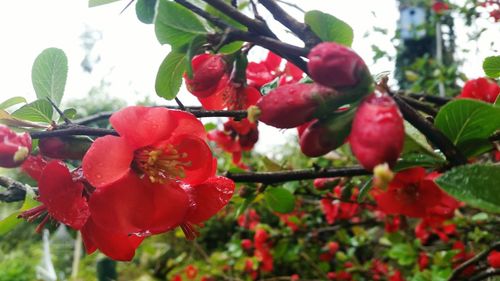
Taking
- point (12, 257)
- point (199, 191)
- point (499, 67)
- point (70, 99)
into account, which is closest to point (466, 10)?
point (499, 67)

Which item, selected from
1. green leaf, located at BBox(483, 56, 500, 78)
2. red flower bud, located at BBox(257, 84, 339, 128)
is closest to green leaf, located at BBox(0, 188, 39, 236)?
red flower bud, located at BBox(257, 84, 339, 128)

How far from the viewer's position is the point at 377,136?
0.30m

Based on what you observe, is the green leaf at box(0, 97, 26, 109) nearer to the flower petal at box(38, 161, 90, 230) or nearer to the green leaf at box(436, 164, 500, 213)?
the flower petal at box(38, 161, 90, 230)

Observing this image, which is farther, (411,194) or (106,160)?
(411,194)

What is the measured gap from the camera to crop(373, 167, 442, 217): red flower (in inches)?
28.3

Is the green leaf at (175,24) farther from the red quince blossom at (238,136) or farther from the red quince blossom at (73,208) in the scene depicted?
the red quince blossom at (238,136)

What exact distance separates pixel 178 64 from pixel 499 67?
15.9 inches

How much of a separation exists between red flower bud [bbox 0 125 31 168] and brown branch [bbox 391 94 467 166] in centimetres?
34

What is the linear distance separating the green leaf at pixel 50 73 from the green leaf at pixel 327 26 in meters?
0.33

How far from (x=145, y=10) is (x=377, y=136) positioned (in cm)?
32

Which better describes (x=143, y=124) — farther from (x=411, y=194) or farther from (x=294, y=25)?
(x=411, y=194)

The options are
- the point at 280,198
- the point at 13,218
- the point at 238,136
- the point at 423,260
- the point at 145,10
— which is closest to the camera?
the point at 145,10

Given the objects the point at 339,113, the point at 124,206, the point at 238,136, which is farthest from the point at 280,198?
the point at 339,113

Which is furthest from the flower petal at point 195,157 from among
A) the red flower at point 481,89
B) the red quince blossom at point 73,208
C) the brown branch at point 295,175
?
the red flower at point 481,89
